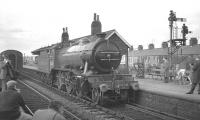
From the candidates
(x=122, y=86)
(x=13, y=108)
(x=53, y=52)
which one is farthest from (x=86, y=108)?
(x=53, y=52)

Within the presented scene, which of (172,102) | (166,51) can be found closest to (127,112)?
(172,102)

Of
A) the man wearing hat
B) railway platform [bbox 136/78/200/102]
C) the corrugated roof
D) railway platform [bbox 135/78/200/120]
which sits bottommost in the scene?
railway platform [bbox 135/78/200/120]

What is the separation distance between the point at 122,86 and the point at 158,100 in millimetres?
1675

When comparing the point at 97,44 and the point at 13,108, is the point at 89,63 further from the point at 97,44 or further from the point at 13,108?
the point at 13,108

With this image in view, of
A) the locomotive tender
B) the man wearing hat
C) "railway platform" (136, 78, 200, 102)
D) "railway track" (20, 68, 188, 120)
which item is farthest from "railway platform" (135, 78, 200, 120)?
the man wearing hat

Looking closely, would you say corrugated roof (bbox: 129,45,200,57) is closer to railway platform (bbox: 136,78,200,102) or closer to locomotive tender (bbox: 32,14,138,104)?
railway platform (bbox: 136,78,200,102)

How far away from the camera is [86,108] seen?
37.6ft

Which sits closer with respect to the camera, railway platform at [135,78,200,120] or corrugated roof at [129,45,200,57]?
railway platform at [135,78,200,120]

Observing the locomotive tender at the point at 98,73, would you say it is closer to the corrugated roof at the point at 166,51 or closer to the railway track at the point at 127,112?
the railway track at the point at 127,112

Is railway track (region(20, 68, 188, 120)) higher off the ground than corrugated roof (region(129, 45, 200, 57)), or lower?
lower

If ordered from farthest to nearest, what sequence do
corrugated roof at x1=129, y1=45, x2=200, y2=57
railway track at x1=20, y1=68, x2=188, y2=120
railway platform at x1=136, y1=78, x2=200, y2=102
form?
corrugated roof at x1=129, y1=45, x2=200, y2=57 → railway platform at x1=136, y1=78, x2=200, y2=102 → railway track at x1=20, y1=68, x2=188, y2=120

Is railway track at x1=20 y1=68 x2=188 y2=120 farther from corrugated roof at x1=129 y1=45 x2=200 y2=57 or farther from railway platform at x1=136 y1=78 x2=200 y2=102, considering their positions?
corrugated roof at x1=129 y1=45 x2=200 y2=57

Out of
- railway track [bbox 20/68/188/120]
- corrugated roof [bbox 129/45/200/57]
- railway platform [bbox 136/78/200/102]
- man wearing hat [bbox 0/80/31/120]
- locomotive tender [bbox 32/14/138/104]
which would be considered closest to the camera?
man wearing hat [bbox 0/80/31/120]

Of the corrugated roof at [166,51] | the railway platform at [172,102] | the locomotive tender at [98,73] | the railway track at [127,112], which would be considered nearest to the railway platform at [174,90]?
the railway platform at [172,102]
